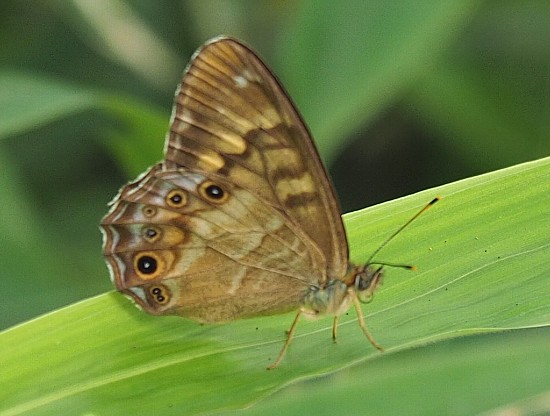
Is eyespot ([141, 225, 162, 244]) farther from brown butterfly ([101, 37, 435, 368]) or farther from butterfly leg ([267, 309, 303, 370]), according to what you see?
butterfly leg ([267, 309, 303, 370])

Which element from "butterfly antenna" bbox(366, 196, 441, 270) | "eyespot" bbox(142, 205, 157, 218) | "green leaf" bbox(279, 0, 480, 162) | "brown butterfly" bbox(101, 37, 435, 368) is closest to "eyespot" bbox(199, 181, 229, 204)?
"brown butterfly" bbox(101, 37, 435, 368)

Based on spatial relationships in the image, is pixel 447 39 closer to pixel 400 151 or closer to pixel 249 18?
pixel 400 151

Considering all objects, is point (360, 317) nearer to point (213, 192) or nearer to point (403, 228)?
point (403, 228)

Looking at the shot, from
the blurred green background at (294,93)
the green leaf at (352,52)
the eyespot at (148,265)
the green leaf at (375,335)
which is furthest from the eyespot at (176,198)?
the green leaf at (352,52)

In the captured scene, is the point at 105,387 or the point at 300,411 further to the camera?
the point at 300,411

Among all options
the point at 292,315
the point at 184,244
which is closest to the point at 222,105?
the point at 184,244

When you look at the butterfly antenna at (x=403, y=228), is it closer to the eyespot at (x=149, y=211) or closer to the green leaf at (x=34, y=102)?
the eyespot at (x=149, y=211)

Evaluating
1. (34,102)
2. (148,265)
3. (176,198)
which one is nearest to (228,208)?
(176,198)

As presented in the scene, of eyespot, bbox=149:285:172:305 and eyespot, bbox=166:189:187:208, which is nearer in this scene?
eyespot, bbox=149:285:172:305
